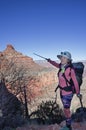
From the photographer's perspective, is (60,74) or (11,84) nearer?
(60,74)

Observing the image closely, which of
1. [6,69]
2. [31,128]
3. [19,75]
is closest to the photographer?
[31,128]

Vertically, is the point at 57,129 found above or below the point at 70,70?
below

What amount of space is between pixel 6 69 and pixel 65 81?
53.8 ft

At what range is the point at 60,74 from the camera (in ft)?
24.2

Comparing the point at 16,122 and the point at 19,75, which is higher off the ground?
the point at 19,75

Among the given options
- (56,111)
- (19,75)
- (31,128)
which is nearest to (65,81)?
(31,128)

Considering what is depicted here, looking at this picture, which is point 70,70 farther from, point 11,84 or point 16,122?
point 11,84

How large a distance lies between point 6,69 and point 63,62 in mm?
16150

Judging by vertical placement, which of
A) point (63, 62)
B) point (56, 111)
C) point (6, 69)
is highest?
point (6, 69)

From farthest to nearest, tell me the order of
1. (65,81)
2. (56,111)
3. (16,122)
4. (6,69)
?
(6,69) → (56,111) → (16,122) → (65,81)

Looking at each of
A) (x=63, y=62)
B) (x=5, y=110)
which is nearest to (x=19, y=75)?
(x=5, y=110)

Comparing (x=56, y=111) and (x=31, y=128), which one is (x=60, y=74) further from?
(x=56, y=111)

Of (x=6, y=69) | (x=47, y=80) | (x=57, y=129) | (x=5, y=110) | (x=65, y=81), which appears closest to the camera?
(x=65, y=81)

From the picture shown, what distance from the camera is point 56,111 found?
2125 cm
